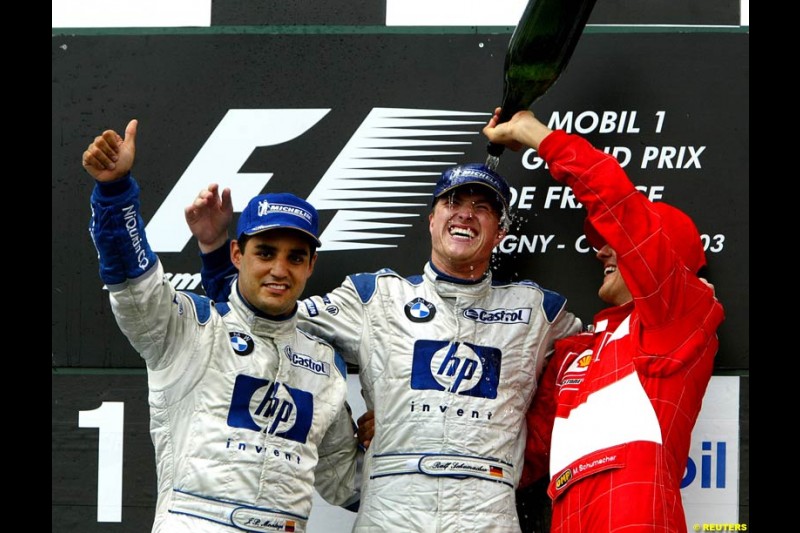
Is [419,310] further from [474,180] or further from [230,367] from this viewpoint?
[230,367]

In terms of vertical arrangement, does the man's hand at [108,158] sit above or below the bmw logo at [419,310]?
above

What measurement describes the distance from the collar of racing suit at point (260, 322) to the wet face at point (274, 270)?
0.02m

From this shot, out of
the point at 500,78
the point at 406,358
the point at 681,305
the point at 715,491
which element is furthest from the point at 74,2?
the point at 715,491

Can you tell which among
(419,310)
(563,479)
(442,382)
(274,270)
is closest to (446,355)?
(442,382)

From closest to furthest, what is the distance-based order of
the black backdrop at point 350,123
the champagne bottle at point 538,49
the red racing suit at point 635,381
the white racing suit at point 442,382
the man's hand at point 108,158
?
the man's hand at point 108,158 → the red racing suit at point 635,381 → the white racing suit at point 442,382 → the champagne bottle at point 538,49 → the black backdrop at point 350,123

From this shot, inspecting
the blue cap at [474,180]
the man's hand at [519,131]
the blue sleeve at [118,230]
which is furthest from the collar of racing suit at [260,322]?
the man's hand at [519,131]

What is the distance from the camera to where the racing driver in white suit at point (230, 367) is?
10.2 ft

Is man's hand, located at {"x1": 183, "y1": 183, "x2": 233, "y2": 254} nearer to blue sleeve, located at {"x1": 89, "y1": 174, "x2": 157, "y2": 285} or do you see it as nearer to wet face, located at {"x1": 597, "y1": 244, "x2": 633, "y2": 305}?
blue sleeve, located at {"x1": 89, "y1": 174, "x2": 157, "y2": 285}

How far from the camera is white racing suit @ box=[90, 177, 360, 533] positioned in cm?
313

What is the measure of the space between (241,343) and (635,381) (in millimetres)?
1231

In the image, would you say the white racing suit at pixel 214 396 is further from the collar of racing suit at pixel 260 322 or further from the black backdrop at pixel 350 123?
the black backdrop at pixel 350 123

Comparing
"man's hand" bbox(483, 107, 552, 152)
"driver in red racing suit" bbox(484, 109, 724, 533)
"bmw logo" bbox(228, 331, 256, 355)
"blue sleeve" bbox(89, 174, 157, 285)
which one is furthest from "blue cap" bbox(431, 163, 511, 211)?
"blue sleeve" bbox(89, 174, 157, 285)

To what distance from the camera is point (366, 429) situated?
382 cm

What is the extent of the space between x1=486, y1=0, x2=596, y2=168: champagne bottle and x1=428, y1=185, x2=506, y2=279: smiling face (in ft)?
0.91
